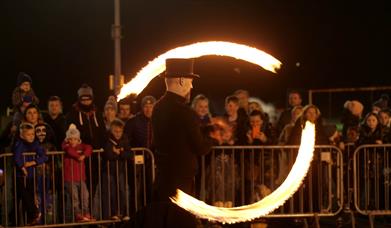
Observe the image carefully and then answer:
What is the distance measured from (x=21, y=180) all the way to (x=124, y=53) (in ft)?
83.6

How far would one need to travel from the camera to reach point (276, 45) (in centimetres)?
3519

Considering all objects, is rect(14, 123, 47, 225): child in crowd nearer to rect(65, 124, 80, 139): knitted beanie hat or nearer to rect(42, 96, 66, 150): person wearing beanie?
rect(65, 124, 80, 139): knitted beanie hat

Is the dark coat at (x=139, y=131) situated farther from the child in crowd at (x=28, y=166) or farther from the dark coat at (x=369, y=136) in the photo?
the dark coat at (x=369, y=136)

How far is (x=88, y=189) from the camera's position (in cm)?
916

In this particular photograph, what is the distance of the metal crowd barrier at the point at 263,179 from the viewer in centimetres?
895

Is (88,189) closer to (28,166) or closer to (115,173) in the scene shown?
(115,173)

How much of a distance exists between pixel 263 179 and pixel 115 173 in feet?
6.59

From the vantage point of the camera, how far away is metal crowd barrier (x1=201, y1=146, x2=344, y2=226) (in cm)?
895

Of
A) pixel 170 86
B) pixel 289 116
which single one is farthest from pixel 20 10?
pixel 170 86

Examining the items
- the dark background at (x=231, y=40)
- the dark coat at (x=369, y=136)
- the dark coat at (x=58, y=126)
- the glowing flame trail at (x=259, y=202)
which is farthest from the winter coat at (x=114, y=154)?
the dark background at (x=231, y=40)

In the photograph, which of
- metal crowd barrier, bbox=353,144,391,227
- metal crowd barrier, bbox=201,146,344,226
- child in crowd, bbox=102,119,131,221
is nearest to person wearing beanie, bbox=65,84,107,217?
child in crowd, bbox=102,119,131,221

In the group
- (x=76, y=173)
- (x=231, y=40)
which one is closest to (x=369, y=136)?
(x=76, y=173)

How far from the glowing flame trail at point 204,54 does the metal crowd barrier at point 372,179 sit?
8.52ft

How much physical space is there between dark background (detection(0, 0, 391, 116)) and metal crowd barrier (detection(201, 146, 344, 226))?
2199 centimetres
